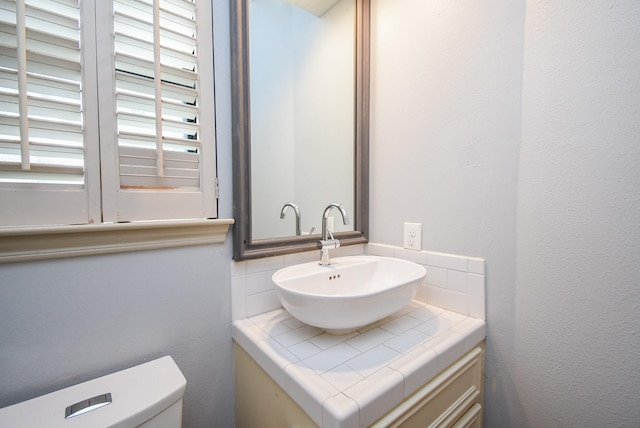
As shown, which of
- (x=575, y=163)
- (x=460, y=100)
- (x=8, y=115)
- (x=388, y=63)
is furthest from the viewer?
(x=388, y=63)

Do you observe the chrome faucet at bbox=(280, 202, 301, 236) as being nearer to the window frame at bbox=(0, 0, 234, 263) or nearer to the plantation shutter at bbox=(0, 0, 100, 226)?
the window frame at bbox=(0, 0, 234, 263)

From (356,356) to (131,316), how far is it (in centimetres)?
64

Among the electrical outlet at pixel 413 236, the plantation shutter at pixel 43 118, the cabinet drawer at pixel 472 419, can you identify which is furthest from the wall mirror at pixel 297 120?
the cabinet drawer at pixel 472 419

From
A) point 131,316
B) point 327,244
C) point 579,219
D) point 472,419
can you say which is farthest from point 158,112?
point 472,419

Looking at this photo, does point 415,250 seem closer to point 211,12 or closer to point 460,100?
point 460,100

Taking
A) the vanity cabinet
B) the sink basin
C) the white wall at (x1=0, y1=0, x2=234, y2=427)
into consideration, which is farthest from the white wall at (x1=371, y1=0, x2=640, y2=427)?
the white wall at (x1=0, y1=0, x2=234, y2=427)

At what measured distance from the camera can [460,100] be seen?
0.96 m

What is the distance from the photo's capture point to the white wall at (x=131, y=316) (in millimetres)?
640

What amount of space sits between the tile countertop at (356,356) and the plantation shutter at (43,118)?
1.98ft

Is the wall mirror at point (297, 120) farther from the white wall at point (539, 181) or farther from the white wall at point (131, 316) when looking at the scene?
the white wall at point (539, 181)

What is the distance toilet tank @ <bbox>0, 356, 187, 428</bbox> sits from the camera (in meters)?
0.55

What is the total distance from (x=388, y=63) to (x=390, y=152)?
389mm

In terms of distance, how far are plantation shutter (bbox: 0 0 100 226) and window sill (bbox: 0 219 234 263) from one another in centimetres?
3

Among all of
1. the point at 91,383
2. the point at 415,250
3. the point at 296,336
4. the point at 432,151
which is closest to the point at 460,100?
the point at 432,151
